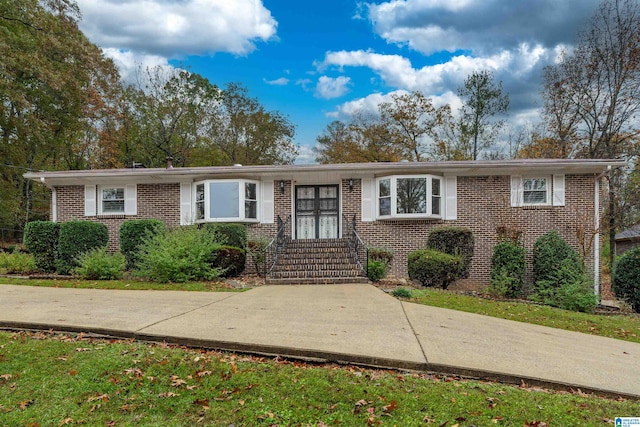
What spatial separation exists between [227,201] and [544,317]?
919cm

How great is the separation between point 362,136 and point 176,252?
20.7 metres

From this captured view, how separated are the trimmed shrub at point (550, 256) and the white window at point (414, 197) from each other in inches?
116

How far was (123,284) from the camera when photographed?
937 centimetres

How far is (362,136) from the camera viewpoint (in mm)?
28672

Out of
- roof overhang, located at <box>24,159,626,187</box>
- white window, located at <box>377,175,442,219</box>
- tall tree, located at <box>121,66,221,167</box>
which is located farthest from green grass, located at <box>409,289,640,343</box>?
tall tree, located at <box>121,66,221,167</box>

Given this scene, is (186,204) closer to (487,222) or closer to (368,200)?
(368,200)

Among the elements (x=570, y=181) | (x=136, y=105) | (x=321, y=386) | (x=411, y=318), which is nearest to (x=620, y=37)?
(x=570, y=181)

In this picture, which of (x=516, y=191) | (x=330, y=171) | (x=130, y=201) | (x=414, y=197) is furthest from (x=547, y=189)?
(x=130, y=201)

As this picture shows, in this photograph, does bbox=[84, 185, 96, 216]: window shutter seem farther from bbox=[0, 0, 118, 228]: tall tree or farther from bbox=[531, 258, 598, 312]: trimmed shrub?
bbox=[531, 258, 598, 312]: trimmed shrub

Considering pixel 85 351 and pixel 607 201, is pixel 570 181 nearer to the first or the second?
pixel 607 201

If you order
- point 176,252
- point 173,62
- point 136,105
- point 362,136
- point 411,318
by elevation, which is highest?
point 173,62

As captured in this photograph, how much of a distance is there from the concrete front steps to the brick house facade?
1067 mm

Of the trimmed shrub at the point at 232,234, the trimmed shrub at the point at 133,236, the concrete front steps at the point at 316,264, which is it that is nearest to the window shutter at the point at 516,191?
the concrete front steps at the point at 316,264

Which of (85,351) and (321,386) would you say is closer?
(321,386)
